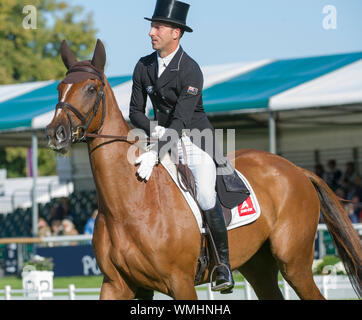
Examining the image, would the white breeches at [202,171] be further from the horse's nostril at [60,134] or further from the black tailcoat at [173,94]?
the horse's nostril at [60,134]

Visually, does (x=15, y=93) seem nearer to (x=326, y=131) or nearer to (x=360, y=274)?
(x=326, y=131)

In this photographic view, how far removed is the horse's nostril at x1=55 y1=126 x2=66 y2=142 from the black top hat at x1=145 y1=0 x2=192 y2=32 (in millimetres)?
1316

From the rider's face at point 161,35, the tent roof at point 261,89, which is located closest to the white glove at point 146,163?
the rider's face at point 161,35

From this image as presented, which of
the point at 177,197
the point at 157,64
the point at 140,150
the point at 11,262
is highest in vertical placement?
the point at 157,64

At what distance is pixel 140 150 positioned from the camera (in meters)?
5.68

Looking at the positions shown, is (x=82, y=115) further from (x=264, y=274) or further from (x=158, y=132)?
(x=264, y=274)

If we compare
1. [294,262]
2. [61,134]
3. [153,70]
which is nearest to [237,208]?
[294,262]

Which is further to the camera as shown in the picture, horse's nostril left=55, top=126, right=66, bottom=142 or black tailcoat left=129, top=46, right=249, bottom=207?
black tailcoat left=129, top=46, right=249, bottom=207

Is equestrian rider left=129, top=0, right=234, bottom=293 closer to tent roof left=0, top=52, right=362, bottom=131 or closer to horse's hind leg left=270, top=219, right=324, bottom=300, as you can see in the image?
horse's hind leg left=270, top=219, right=324, bottom=300

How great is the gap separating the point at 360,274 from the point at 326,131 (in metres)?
14.3

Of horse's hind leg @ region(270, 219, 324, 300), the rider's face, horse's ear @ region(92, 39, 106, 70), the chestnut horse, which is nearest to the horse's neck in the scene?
the chestnut horse

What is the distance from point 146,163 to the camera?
18.0 feet

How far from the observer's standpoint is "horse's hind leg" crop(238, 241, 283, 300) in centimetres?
677
